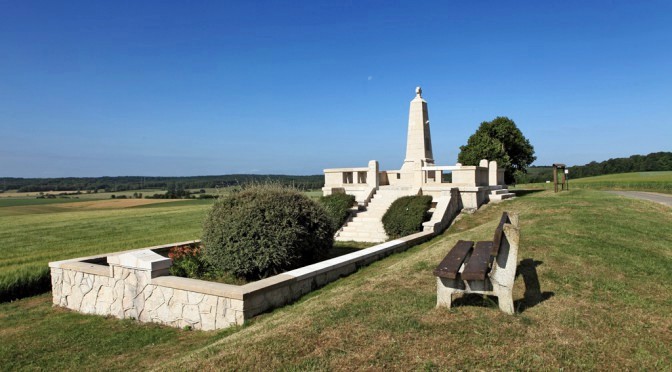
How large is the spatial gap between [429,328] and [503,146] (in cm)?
3028

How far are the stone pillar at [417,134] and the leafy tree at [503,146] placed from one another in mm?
13901

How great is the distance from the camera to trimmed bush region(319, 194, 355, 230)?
14.2 metres

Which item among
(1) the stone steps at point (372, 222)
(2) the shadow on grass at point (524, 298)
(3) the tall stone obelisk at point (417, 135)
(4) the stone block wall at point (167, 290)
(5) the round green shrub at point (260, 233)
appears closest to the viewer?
(2) the shadow on grass at point (524, 298)

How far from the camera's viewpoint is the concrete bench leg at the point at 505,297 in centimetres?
422

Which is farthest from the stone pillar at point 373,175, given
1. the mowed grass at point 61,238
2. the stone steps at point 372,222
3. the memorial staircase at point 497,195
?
the mowed grass at point 61,238

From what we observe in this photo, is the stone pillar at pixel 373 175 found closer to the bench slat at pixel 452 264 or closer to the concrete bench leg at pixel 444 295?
the bench slat at pixel 452 264

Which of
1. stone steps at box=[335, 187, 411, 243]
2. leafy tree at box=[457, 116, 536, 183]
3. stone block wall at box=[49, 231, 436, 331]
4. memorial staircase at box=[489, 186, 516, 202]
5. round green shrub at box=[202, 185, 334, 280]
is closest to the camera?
stone block wall at box=[49, 231, 436, 331]

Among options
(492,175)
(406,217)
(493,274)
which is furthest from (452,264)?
(492,175)

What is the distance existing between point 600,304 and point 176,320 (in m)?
5.84

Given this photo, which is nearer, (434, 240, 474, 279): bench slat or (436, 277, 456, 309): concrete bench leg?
(434, 240, 474, 279): bench slat

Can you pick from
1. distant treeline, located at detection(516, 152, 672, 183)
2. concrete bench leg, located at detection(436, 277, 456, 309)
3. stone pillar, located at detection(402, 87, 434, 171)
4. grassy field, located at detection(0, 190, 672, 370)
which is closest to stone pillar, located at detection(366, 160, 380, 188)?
stone pillar, located at detection(402, 87, 434, 171)

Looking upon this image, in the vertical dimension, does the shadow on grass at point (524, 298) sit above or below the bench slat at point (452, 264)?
below

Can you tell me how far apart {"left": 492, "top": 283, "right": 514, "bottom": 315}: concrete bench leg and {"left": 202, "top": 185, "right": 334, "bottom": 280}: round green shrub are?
4193 millimetres

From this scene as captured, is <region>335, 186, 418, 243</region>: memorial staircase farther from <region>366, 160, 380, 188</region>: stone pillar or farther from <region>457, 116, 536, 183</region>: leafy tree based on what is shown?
<region>457, 116, 536, 183</region>: leafy tree
